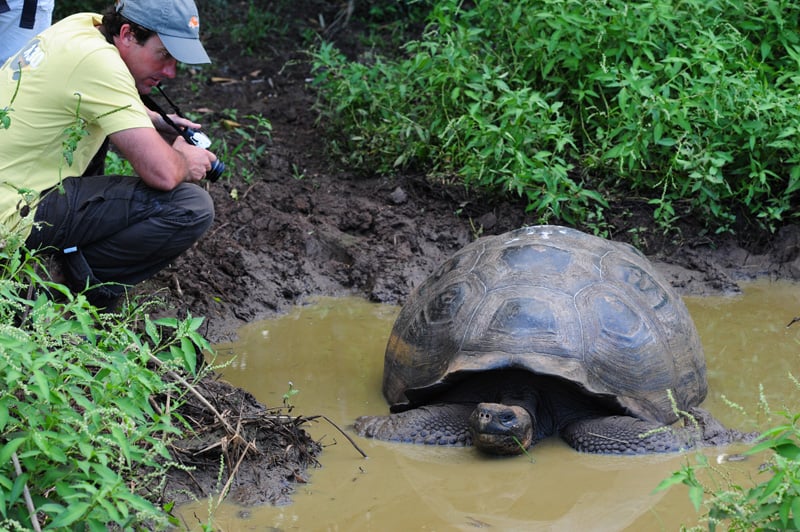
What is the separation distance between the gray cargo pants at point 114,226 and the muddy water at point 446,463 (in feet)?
2.44

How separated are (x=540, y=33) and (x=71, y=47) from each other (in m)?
3.40

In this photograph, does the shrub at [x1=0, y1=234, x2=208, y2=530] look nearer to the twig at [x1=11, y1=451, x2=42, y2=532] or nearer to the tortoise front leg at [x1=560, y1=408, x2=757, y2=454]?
the twig at [x1=11, y1=451, x2=42, y2=532]

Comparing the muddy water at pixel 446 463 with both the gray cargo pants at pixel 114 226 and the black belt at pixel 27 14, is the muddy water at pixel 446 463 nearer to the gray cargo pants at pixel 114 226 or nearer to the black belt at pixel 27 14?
the gray cargo pants at pixel 114 226

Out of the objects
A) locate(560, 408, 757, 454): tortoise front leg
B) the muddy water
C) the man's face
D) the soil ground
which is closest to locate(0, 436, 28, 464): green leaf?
the muddy water

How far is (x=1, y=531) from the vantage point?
2.47 metres

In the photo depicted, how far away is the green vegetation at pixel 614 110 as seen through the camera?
19.4ft

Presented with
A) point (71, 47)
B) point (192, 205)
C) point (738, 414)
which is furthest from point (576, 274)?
point (71, 47)

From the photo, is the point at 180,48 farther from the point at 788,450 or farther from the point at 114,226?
the point at 788,450

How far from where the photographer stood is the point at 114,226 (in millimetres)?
4383

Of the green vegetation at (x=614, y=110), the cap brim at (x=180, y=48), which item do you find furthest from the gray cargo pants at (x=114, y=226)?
the green vegetation at (x=614, y=110)

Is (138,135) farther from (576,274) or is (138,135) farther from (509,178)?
(509,178)

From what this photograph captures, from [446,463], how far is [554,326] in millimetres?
697

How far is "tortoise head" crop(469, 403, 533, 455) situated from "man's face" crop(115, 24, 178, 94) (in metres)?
1.91

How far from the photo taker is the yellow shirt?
158 inches
